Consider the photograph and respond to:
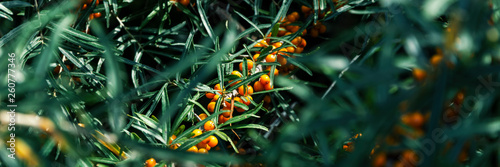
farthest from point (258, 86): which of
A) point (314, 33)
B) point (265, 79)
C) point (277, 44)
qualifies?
point (314, 33)

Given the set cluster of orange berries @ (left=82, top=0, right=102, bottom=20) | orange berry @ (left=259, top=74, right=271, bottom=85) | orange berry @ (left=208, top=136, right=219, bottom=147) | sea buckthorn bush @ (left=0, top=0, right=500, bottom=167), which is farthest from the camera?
cluster of orange berries @ (left=82, top=0, right=102, bottom=20)

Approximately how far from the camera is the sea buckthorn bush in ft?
1.30

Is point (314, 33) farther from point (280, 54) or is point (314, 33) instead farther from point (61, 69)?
point (61, 69)

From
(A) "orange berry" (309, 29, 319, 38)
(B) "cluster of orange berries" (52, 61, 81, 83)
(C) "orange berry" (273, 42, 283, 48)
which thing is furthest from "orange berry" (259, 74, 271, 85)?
(B) "cluster of orange berries" (52, 61, 81, 83)

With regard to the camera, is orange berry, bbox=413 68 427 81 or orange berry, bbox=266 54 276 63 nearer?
orange berry, bbox=413 68 427 81

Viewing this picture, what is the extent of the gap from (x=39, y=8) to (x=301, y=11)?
0.81m

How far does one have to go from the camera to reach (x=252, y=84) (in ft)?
3.92

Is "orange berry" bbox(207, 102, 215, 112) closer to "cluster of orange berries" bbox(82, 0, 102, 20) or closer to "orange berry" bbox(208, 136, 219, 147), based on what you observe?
"orange berry" bbox(208, 136, 219, 147)

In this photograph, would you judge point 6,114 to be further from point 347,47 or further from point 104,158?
point 347,47

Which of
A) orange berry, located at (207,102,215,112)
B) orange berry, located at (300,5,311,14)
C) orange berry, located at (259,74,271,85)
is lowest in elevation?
orange berry, located at (207,102,215,112)

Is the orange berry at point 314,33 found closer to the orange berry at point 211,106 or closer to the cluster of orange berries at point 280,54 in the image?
the cluster of orange berries at point 280,54

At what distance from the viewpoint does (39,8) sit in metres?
1.12

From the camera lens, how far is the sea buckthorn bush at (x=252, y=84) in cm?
40

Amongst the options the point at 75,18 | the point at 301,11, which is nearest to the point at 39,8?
the point at 75,18
